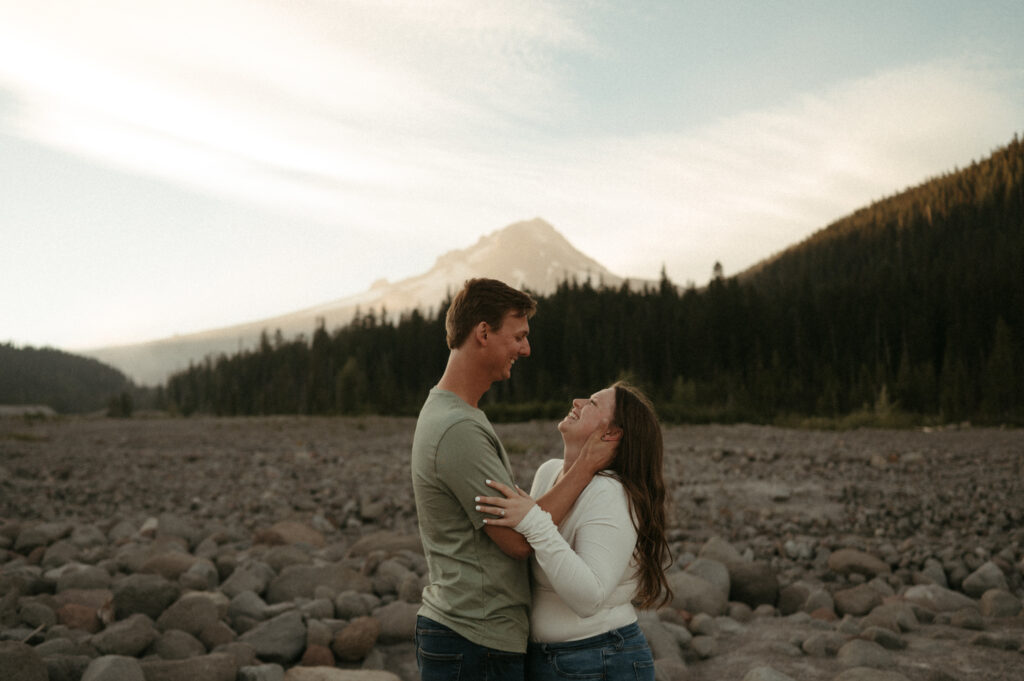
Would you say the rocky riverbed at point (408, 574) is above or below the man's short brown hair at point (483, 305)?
below

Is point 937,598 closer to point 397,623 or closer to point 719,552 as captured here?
point 719,552

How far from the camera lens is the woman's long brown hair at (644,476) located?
9.54 feet

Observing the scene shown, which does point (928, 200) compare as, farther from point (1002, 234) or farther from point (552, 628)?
point (552, 628)

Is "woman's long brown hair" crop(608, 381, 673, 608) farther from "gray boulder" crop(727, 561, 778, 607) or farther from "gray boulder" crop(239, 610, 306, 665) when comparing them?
"gray boulder" crop(727, 561, 778, 607)

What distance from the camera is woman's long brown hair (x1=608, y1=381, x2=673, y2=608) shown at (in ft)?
9.54

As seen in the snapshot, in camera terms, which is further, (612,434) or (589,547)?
(612,434)

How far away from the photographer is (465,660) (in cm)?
267

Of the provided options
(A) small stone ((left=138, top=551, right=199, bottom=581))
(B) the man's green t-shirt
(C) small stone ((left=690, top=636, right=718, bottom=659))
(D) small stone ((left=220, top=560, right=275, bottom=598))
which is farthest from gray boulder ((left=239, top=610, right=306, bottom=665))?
(B) the man's green t-shirt

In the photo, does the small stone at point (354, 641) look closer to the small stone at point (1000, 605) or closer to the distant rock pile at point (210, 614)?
the distant rock pile at point (210, 614)

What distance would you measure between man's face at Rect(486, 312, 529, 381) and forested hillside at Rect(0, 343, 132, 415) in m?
135

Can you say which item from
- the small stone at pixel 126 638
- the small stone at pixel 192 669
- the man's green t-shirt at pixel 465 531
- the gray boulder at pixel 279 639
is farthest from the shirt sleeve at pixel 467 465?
the small stone at pixel 126 638

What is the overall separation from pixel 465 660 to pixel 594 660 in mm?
458

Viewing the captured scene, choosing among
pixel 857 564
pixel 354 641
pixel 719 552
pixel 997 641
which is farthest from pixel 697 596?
pixel 354 641

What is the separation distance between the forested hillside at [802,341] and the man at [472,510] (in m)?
35.3
